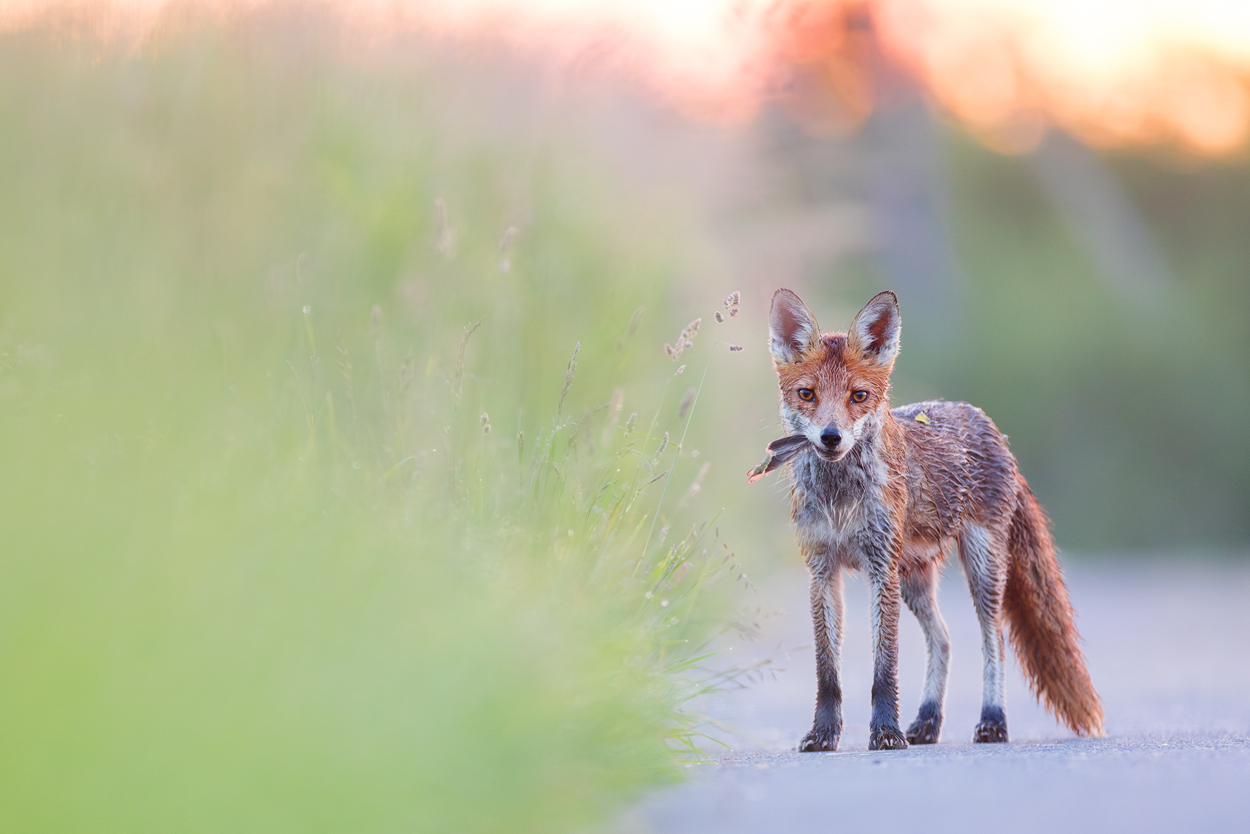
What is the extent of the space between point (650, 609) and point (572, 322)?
7.14 feet

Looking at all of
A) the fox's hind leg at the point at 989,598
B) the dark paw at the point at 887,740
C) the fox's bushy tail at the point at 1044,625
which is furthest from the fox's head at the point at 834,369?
the fox's bushy tail at the point at 1044,625

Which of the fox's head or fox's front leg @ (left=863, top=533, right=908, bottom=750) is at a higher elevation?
the fox's head

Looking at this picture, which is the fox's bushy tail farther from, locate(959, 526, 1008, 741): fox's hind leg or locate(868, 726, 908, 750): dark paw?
locate(868, 726, 908, 750): dark paw

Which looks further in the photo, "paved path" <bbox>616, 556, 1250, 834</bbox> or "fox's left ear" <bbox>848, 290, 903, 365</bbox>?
"fox's left ear" <bbox>848, 290, 903, 365</bbox>

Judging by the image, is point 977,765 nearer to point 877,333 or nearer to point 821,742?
point 821,742

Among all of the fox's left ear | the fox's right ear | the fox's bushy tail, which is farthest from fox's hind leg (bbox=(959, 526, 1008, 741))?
the fox's right ear

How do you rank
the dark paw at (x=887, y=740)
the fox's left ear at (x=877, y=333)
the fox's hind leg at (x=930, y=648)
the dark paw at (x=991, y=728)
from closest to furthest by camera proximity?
the dark paw at (x=887, y=740), the fox's left ear at (x=877, y=333), the dark paw at (x=991, y=728), the fox's hind leg at (x=930, y=648)

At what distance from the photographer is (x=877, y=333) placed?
4.04 meters

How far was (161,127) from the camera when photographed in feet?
15.6

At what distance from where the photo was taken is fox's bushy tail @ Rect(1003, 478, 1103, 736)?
4543mm

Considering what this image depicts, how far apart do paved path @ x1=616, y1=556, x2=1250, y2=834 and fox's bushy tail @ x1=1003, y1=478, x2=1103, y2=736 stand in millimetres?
146

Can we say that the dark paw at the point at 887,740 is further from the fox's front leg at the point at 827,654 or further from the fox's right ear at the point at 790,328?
the fox's right ear at the point at 790,328

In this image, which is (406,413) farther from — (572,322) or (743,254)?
(743,254)

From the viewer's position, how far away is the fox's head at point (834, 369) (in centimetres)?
387
